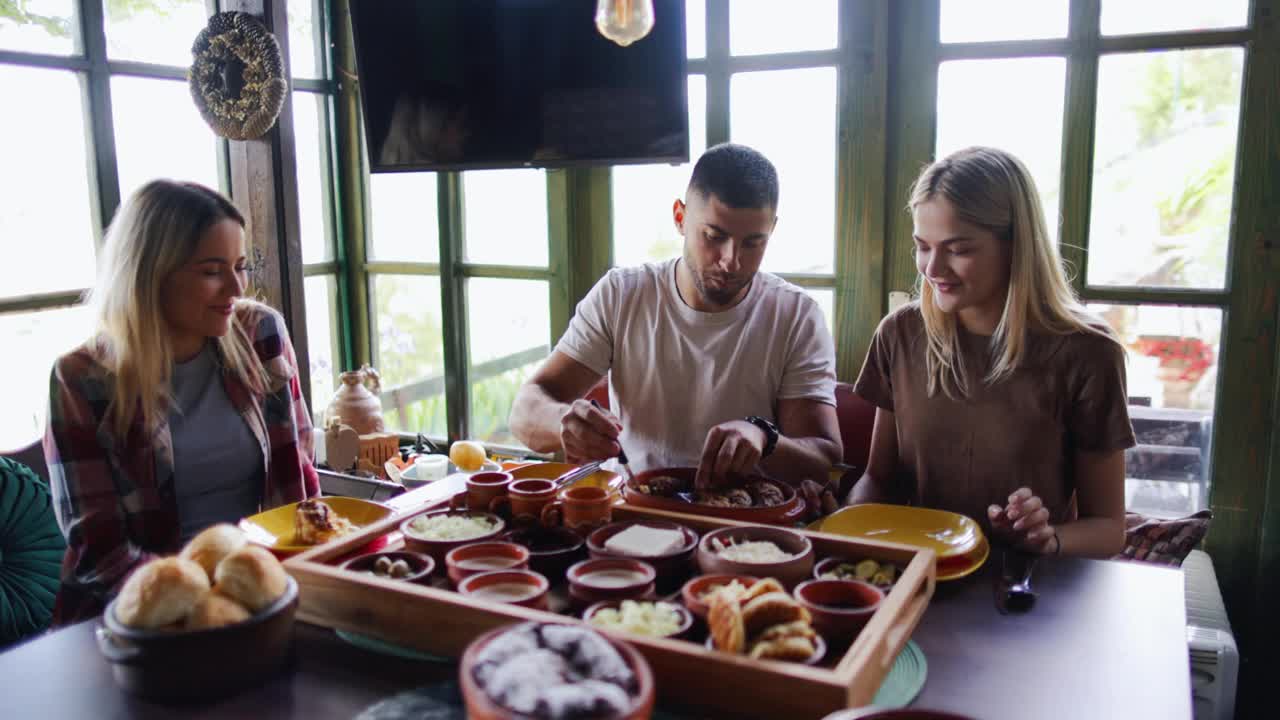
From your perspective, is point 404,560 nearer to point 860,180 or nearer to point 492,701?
point 492,701

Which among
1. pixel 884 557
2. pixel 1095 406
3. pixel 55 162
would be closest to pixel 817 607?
pixel 884 557

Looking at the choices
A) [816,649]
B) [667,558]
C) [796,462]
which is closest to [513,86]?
[796,462]

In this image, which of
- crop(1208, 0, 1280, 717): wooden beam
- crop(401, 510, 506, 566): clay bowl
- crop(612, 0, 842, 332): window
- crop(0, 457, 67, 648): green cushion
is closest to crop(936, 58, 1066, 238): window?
crop(612, 0, 842, 332): window

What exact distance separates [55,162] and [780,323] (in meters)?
2.10

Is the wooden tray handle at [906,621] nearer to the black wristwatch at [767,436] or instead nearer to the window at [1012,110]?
the black wristwatch at [767,436]

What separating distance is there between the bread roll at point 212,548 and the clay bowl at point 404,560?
0.46 feet

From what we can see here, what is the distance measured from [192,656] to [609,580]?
0.45m

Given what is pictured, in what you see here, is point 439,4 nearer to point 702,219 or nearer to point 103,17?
point 103,17

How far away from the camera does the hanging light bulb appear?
48.6 inches

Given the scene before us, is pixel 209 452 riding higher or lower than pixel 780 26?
lower

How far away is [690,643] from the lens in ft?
3.08

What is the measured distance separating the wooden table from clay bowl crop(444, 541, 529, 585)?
0.14m

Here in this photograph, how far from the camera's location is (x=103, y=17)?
272 cm

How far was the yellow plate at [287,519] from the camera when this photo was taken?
142 centimetres
